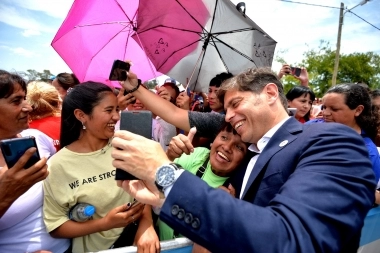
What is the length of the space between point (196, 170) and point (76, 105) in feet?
3.52

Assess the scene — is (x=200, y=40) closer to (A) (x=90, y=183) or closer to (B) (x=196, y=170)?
(B) (x=196, y=170)

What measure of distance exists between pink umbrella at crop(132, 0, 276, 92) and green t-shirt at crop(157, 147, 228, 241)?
154 centimetres

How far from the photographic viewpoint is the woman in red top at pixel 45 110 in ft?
8.76

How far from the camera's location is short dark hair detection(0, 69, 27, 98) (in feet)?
6.23

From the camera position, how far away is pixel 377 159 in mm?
2215

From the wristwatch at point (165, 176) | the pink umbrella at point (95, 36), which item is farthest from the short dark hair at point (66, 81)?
the wristwatch at point (165, 176)

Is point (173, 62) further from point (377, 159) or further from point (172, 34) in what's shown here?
point (377, 159)

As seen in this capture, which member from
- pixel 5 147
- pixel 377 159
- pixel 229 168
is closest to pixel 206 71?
pixel 229 168

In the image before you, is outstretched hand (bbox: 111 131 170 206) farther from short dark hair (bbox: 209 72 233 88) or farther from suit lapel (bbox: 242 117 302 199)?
short dark hair (bbox: 209 72 233 88)

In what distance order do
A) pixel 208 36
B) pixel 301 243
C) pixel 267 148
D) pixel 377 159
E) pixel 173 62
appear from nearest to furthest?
pixel 301 243 → pixel 267 148 → pixel 377 159 → pixel 208 36 → pixel 173 62

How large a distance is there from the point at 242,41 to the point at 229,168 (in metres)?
1.92

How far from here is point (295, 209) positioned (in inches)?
31.9

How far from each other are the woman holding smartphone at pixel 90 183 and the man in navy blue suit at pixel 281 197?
73 cm

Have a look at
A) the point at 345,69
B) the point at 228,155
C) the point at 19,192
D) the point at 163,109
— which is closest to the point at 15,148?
the point at 19,192
